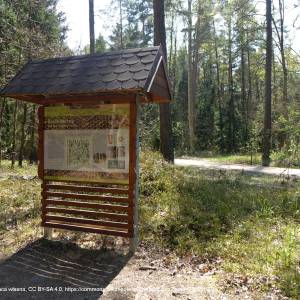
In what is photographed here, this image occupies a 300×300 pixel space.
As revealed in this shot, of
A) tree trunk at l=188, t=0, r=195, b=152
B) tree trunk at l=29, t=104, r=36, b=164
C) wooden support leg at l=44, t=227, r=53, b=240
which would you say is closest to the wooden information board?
wooden support leg at l=44, t=227, r=53, b=240

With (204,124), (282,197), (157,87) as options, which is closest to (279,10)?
(204,124)

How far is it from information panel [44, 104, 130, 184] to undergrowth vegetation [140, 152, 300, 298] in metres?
1.37

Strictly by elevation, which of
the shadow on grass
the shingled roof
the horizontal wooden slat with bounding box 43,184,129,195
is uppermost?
the shingled roof

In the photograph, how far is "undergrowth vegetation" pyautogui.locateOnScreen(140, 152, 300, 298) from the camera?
4.79 m

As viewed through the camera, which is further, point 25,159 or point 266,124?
point 25,159

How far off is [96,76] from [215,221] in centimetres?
315

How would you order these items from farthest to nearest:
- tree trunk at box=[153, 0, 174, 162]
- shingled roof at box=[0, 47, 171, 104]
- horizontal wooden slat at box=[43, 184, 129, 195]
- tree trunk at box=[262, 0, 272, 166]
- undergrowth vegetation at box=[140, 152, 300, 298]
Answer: tree trunk at box=[262, 0, 272, 166], tree trunk at box=[153, 0, 174, 162], horizontal wooden slat at box=[43, 184, 129, 195], shingled roof at box=[0, 47, 171, 104], undergrowth vegetation at box=[140, 152, 300, 298]

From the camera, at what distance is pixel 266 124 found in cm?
1820

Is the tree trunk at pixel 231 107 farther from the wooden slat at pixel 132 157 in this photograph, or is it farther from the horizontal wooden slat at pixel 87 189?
the wooden slat at pixel 132 157

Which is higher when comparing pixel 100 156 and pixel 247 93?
pixel 247 93

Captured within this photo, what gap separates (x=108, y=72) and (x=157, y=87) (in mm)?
796

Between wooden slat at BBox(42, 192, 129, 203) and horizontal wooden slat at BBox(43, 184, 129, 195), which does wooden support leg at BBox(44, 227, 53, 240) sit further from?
horizontal wooden slat at BBox(43, 184, 129, 195)

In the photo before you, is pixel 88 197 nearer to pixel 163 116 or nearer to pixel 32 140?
pixel 163 116

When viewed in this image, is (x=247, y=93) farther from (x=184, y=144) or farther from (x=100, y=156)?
(x=100, y=156)
